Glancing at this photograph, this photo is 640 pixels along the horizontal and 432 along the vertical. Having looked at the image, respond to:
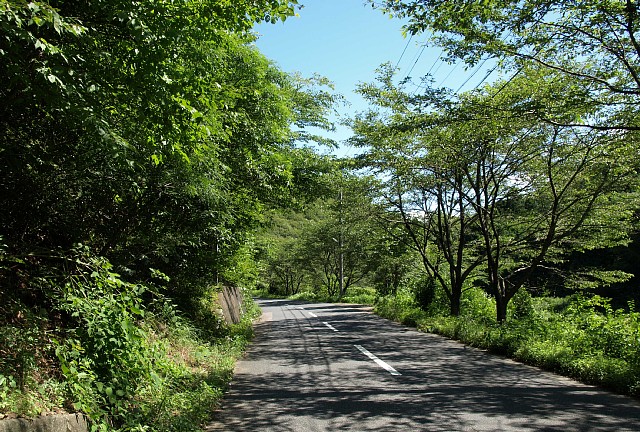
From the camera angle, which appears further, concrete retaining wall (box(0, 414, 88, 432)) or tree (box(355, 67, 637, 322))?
tree (box(355, 67, 637, 322))

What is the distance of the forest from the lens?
418 cm

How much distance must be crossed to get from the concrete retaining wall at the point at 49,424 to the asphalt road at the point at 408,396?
1794 mm

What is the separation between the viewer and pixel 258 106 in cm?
998

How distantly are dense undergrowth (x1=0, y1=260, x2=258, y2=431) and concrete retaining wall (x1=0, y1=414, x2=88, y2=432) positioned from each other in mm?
81

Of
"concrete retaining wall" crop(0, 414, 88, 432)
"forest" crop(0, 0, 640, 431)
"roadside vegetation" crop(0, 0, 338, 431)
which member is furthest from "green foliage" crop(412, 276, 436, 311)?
"concrete retaining wall" crop(0, 414, 88, 432)

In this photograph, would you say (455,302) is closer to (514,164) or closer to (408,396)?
(514,164)

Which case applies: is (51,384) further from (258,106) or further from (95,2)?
(258,106)

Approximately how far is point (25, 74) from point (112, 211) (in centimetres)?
370

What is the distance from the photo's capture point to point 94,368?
4.68 meters

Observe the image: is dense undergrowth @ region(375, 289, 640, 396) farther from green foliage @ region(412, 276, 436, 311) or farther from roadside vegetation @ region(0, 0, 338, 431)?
roadside vegetation @ region(0, 0, 338, 431)

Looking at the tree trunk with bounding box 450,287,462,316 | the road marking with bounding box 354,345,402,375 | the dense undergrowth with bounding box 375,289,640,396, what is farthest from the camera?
the tree trunk with bounding box 450,287,462,316

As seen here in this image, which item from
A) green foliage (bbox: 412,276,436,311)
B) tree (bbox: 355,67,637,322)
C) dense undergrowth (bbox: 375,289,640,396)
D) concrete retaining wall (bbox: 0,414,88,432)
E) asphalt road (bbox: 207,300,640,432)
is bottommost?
asphalt road (bbox: 207,300,640,432)

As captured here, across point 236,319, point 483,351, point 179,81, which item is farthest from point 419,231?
point 179,81

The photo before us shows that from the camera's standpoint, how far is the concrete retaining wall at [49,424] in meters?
3.31
